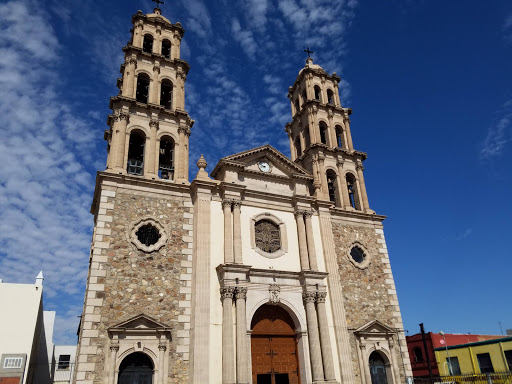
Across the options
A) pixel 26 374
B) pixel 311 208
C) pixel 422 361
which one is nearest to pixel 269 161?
pixel 311 208

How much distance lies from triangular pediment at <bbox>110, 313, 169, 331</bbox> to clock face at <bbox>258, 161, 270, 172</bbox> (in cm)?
1018

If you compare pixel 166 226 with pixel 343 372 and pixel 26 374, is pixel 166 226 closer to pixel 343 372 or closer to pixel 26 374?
pixel 26 374

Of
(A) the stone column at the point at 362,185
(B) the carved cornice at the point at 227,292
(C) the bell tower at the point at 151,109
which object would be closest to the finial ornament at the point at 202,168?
(C) the bell tower at the point at 151,109

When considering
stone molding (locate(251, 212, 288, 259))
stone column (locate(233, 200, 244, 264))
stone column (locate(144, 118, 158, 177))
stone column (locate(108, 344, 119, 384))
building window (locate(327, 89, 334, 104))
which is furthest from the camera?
building window (locate(327, 89, 334, 104))

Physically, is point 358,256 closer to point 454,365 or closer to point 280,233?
point 280,233

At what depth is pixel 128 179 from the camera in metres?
19.0

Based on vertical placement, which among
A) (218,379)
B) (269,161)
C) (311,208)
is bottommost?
(218,379)

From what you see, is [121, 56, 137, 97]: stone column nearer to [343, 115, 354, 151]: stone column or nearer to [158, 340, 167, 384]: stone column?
[158, 340, 167, 384]: stone column

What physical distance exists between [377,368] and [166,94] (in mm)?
19814

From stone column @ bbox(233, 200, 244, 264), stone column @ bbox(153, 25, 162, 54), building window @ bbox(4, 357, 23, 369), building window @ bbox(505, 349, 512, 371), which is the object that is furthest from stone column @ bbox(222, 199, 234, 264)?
building window @ bbox(505, 349, 512, 371)

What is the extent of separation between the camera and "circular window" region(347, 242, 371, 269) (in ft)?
74.8

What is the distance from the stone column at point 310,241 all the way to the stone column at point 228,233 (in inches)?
175

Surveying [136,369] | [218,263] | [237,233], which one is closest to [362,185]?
[237,233]

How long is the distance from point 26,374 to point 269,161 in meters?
15.9
